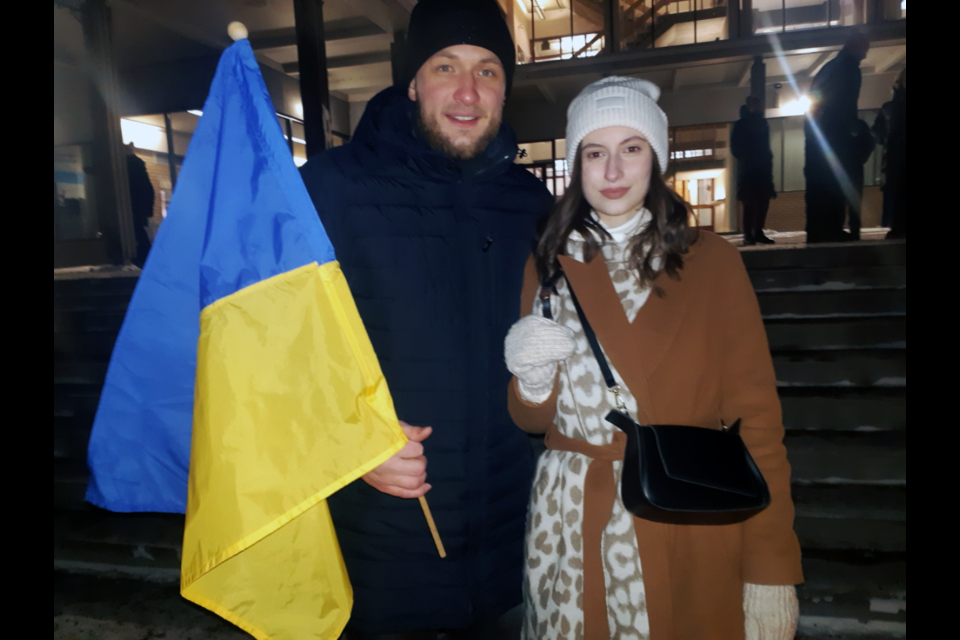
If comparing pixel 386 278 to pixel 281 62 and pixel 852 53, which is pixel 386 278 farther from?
pixel 281 62

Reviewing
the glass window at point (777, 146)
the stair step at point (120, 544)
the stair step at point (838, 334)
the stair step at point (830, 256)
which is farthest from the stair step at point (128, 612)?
the glass window at point (777, 146)

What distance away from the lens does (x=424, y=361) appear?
1664mm

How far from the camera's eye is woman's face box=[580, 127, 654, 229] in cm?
152

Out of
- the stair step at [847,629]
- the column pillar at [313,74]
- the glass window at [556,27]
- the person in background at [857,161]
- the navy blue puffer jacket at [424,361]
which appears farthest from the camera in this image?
the glass window at [556,27]

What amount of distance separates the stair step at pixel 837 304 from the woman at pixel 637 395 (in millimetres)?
3534

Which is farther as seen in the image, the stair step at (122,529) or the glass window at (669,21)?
the glass window at (669,21)

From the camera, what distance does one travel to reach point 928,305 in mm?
1825

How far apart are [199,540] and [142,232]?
1093 centimetres

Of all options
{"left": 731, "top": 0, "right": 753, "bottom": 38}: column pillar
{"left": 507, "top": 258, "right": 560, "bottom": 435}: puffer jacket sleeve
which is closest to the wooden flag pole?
{"left": 507, "top": 258, "right": 560, "bottom": 435}: puffer jacket sleeve

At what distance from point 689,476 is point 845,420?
3156 mm

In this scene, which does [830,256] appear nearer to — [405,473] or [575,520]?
[575,520]

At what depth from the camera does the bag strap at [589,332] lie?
1.43m

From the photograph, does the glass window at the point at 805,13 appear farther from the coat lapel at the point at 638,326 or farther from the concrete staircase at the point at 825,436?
the coat lapel at the point at 638,326

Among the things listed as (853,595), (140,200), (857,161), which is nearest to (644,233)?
(853,595)
